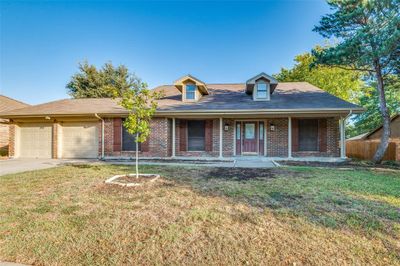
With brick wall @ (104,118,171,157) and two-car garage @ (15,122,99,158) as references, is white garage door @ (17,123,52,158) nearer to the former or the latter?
two-car garage @ (15,122,99,158)

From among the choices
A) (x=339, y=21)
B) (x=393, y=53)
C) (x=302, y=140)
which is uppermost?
(x=339, y=21)

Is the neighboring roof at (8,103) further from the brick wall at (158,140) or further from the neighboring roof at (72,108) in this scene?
the brick wall at (158,140)

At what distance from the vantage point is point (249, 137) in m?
12.1

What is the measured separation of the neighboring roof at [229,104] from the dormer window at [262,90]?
0.55m

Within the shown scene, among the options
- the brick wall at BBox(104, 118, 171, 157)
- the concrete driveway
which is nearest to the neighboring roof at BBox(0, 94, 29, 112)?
the concrete driveway

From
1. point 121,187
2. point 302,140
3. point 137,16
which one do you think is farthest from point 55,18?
point 302,140

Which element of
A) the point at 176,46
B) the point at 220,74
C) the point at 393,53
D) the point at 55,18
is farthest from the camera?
the point at 220,74

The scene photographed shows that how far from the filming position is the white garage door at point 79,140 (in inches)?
493

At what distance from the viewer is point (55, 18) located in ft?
37.9

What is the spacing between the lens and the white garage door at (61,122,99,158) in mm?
12523

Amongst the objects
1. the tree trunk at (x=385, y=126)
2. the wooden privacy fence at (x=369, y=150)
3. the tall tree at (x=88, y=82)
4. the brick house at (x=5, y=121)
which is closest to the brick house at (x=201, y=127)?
the tree trunk at (x=385, y=126)

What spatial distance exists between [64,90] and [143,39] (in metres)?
19.3

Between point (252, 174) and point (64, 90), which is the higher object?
point (64, 90)

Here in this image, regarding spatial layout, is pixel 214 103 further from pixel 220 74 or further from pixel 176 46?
pixel 220 74
